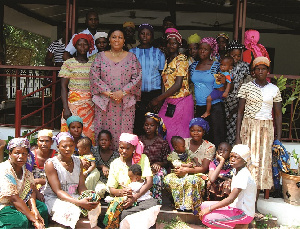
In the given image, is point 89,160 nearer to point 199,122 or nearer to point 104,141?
point 104,141

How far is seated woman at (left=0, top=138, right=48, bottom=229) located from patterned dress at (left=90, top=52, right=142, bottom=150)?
4.55 ft

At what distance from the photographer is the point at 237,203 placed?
4.26 meters

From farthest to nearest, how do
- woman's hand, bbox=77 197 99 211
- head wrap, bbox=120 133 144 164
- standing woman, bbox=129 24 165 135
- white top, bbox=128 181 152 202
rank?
1. standing woman, bbox=129 24 165 135
2. head wrap, bbox=120 133 144 164
3. white top, bbox=128 181 152 202
4. woman's hand, bbox=77 197 99 211

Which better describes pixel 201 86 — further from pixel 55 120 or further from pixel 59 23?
pixel 59 23

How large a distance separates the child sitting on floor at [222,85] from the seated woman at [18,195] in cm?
247

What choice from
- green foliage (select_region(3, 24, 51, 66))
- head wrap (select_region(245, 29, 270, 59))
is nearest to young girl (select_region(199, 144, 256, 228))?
head wrap (select_region(245, 29, 270, 59))

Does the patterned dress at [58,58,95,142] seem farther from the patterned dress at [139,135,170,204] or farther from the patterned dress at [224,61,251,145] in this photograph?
A: the patterned dress at [224,61,251,145]

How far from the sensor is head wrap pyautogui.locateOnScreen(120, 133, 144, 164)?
454 centimetres

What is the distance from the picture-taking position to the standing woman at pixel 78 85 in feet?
17.6

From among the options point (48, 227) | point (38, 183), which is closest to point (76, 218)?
point (48, 227)

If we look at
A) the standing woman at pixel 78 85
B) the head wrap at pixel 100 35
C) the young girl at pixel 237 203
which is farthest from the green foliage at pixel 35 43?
the young girl at pixel 237 203

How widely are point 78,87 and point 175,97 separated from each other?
1356 mm

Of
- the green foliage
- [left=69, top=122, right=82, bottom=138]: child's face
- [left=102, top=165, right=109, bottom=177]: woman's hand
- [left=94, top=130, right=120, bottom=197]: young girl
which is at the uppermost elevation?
the green foliage

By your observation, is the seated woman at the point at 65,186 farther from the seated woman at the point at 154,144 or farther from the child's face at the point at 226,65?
the child's face at the point at 226,65
